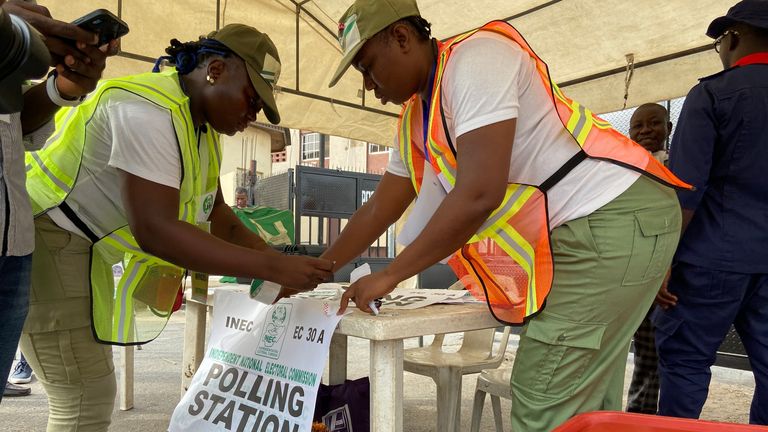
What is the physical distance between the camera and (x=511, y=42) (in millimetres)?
1268

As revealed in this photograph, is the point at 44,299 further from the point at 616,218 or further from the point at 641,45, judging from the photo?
the point at 641,45

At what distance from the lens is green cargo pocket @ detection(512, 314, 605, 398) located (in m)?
1.21

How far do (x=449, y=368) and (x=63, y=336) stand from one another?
1.56 meters

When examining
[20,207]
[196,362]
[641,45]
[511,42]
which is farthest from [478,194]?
[641,45]

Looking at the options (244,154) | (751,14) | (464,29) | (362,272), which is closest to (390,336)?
(362,272)

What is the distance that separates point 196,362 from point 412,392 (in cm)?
196

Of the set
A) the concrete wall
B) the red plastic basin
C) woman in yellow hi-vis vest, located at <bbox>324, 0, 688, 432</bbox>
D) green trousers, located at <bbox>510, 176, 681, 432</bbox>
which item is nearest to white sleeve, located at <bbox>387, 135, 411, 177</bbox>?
woman in yellow hi-vis vest, located at <bbox>324, 0, 688, 432</bbox>

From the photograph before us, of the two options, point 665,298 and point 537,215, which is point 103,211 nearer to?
point 537,215

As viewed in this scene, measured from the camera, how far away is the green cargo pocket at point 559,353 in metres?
1.21

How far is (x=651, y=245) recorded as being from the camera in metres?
1.26

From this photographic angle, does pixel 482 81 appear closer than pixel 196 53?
Yes

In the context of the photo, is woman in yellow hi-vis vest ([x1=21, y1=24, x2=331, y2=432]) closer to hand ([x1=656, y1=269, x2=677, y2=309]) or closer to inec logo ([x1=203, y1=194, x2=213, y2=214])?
inec logo ([x1=203, y1=194, x2=213, y2=214])

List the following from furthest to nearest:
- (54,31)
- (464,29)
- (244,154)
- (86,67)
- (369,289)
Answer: (244,154), (464,29), (369,289), (86,67), (54,31)

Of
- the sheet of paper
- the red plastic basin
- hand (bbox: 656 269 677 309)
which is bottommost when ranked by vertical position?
the red plastic basin
